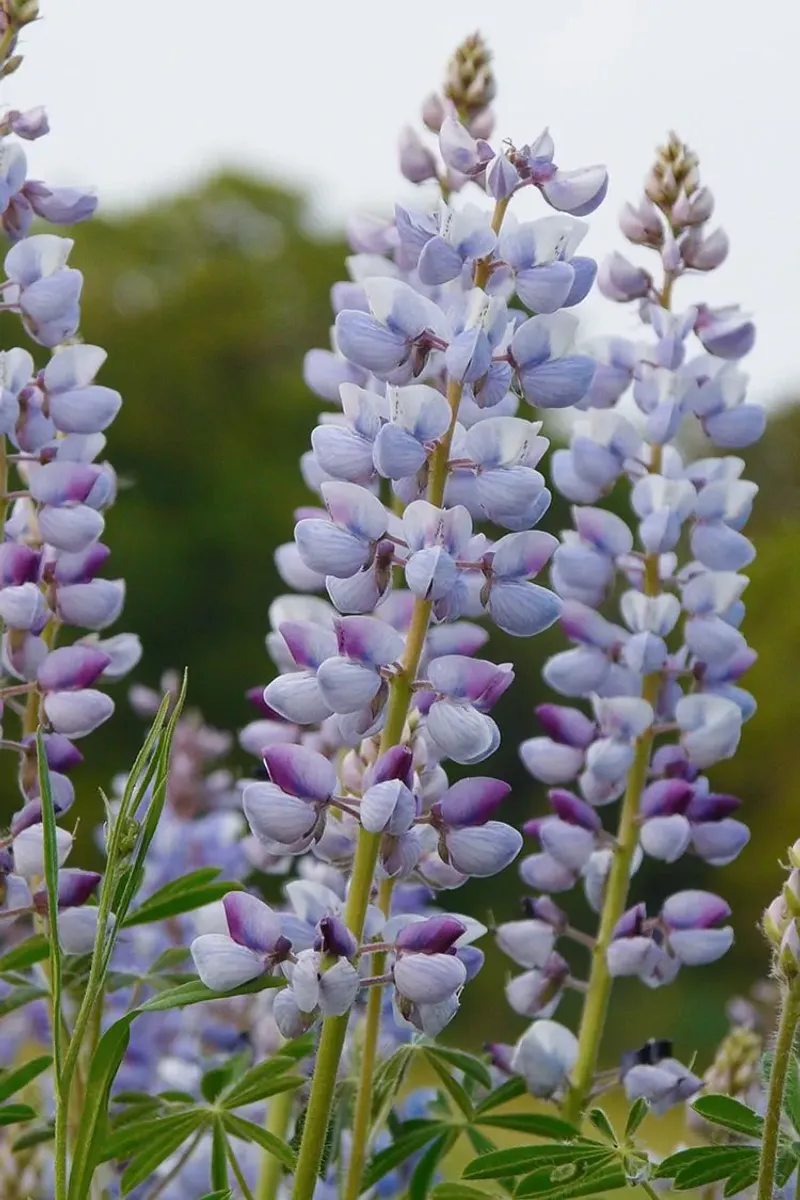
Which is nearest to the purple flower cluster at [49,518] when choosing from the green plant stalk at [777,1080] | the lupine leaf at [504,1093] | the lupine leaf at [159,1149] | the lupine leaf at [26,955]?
the lupine leaf at [26,955]

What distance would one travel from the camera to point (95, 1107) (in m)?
0.94

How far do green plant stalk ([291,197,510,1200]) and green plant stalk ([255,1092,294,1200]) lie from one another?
248 millimetres

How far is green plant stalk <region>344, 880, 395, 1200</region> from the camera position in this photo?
3.47 ft

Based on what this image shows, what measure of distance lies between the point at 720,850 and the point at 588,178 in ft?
1.82

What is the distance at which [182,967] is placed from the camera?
5.78 feet

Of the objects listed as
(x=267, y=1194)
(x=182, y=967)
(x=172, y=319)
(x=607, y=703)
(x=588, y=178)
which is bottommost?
(x=267, y=1194)

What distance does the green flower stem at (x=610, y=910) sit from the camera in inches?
50.5

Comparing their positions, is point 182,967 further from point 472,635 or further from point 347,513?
point 347,513

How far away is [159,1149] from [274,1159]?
190 millimetres

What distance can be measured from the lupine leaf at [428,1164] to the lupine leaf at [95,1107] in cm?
29

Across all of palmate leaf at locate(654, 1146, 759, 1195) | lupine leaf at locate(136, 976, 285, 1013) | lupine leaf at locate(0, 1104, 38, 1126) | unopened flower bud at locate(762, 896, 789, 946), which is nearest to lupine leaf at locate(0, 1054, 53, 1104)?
lupine leaf at locate(0, 1104, 38, 1126)

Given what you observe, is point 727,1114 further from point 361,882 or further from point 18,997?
point 18,997

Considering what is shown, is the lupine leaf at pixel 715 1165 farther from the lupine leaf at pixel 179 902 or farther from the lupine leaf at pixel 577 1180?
the lupine leaf at pixel 179 902

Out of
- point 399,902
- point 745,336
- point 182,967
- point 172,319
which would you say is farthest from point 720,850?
point 172,319
